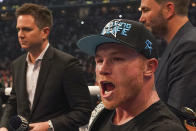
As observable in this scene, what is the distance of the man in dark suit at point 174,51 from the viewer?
1468 mm

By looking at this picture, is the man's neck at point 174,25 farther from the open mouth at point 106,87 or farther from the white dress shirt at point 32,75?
the white dress shirt at point 32,75

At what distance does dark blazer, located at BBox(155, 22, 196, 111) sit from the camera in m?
1.46

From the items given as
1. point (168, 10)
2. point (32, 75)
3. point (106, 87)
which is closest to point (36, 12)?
point (32, 75)

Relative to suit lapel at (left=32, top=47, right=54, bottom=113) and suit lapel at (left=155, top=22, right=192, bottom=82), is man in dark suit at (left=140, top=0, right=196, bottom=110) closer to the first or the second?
suit lapel at (left=155, top=22, right=192, bottom=82)

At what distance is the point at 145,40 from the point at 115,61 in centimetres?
14

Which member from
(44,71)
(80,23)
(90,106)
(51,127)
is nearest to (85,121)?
(90,106)

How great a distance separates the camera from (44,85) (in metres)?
2.32

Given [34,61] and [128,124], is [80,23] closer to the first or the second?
[34,61]

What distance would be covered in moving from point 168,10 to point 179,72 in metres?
0.45

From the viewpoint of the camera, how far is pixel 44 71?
235 cm

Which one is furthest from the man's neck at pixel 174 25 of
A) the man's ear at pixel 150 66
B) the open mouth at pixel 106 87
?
the open mouth at pixel 106 87

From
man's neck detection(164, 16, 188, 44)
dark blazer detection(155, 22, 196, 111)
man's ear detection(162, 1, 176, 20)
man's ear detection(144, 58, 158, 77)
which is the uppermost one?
man's ear detection(162, 1, 176, 20)

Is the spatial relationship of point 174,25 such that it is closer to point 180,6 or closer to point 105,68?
point 180,6

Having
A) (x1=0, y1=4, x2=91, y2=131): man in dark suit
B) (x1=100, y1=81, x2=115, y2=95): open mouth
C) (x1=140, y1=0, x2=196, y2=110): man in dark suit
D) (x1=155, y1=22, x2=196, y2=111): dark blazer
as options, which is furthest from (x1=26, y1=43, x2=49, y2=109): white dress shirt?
(x1=100, y1=81, x2=115, y2=95): open mouth
